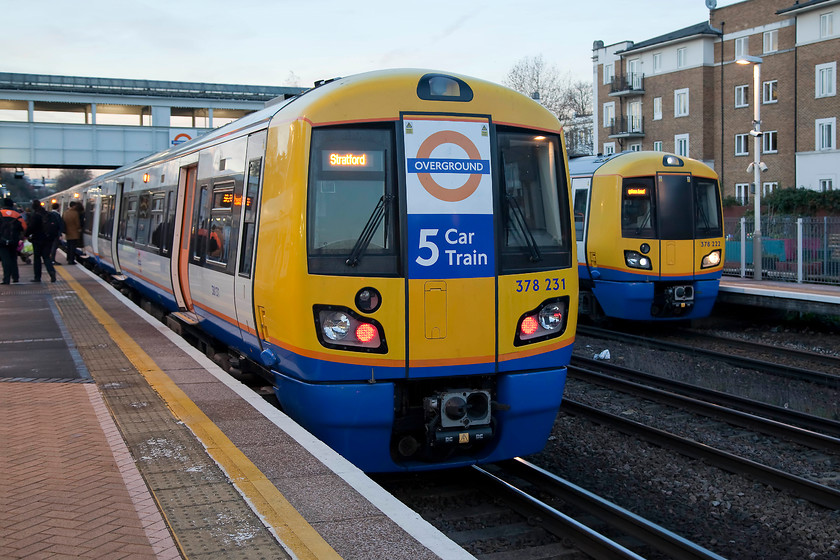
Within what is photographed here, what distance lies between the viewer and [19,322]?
11.6 metres

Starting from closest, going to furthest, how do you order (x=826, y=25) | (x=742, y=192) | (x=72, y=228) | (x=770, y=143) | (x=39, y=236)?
1. (x=39, y=236)
2. (x=72, y=228)
3. (x=826, y=25)
4. (x=770, y=143)
5. (x=742, y=192)

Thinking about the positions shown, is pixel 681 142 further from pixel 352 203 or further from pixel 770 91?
pixel 352 203

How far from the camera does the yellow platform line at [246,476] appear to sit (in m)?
3.79

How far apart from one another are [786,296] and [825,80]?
2886 centimetres

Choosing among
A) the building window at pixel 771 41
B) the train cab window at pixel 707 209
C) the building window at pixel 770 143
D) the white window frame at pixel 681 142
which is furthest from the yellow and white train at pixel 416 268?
the white window frame at pixel 681 142

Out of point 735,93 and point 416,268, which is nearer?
point 416,268

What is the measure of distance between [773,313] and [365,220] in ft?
42.6

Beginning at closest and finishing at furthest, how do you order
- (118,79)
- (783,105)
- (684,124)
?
(783,105) → (118,79) → (684,124)

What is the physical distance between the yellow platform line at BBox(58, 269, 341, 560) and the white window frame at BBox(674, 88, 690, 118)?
44.2m

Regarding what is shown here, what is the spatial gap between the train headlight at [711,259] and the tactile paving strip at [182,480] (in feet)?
32.5

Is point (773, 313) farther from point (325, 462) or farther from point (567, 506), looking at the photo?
point (325, 462)


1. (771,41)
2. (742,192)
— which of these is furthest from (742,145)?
(771,41)

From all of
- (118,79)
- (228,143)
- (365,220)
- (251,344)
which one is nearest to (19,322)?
(228,143)

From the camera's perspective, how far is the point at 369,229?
18.6 feet
